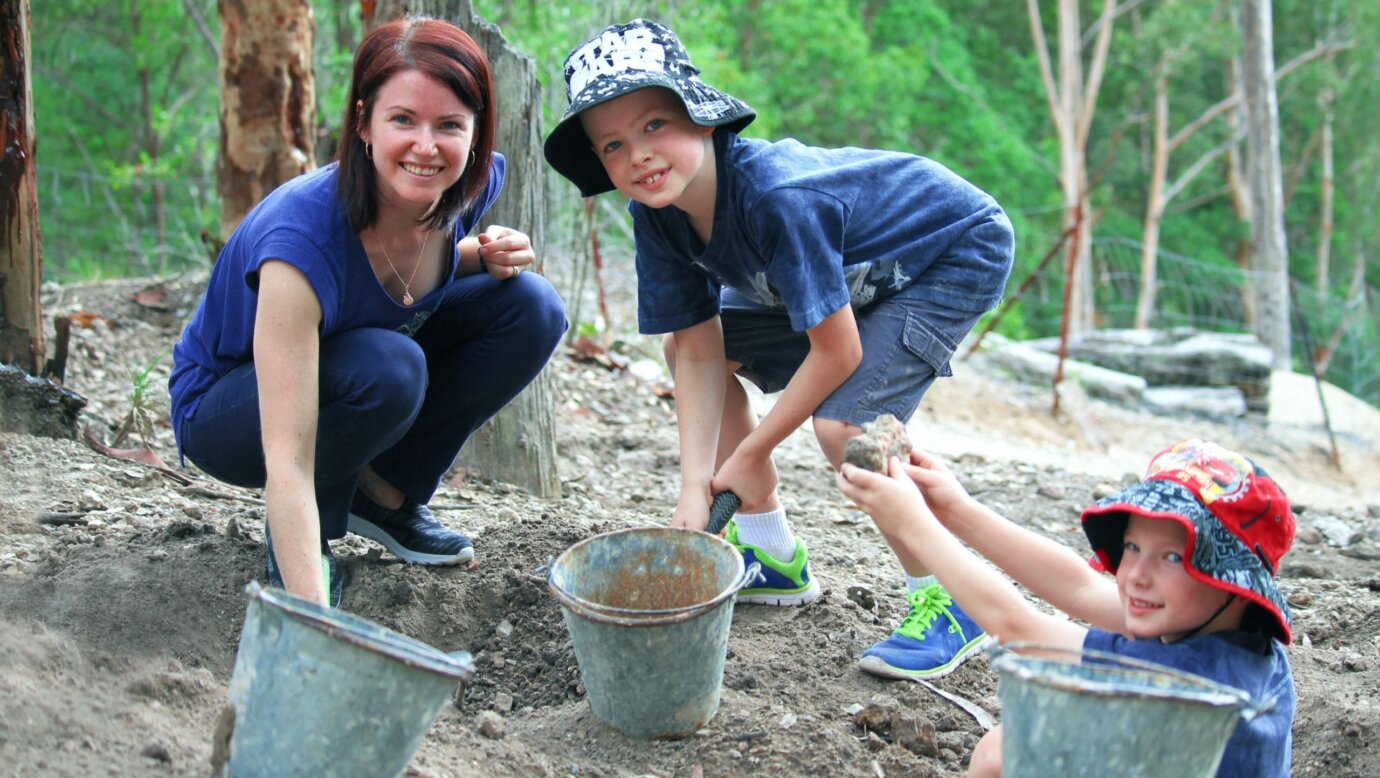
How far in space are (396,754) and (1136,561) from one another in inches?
49.6

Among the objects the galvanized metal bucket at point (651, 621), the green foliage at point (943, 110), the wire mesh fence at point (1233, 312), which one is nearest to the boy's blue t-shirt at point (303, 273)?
the galvanized metal bucket at point (651, 621)

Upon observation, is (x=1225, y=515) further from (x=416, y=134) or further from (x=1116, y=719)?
(x=416, y=134)

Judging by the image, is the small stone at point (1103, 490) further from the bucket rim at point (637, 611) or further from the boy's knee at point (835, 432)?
the bucket rim at point (637, 611)

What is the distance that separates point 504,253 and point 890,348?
3.26 feet

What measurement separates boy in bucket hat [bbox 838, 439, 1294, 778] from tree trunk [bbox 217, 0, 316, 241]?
424 cm

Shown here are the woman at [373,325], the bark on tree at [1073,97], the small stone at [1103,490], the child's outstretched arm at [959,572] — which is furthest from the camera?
the bark on tree at [1073,97]

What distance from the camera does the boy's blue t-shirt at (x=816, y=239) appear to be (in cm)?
262

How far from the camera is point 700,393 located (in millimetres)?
3029

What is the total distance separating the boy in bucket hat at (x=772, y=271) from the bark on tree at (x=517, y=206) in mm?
894

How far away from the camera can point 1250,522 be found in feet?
6.39

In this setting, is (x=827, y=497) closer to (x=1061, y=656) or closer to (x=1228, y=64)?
(x=1061, y=656)

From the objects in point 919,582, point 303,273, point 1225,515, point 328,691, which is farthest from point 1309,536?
point 328,691

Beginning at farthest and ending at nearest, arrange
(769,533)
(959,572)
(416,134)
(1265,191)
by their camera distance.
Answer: (1265,191) → (769,533) → (416,134) → (959,572)

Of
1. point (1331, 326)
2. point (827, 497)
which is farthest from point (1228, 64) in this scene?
point (827, 497)
